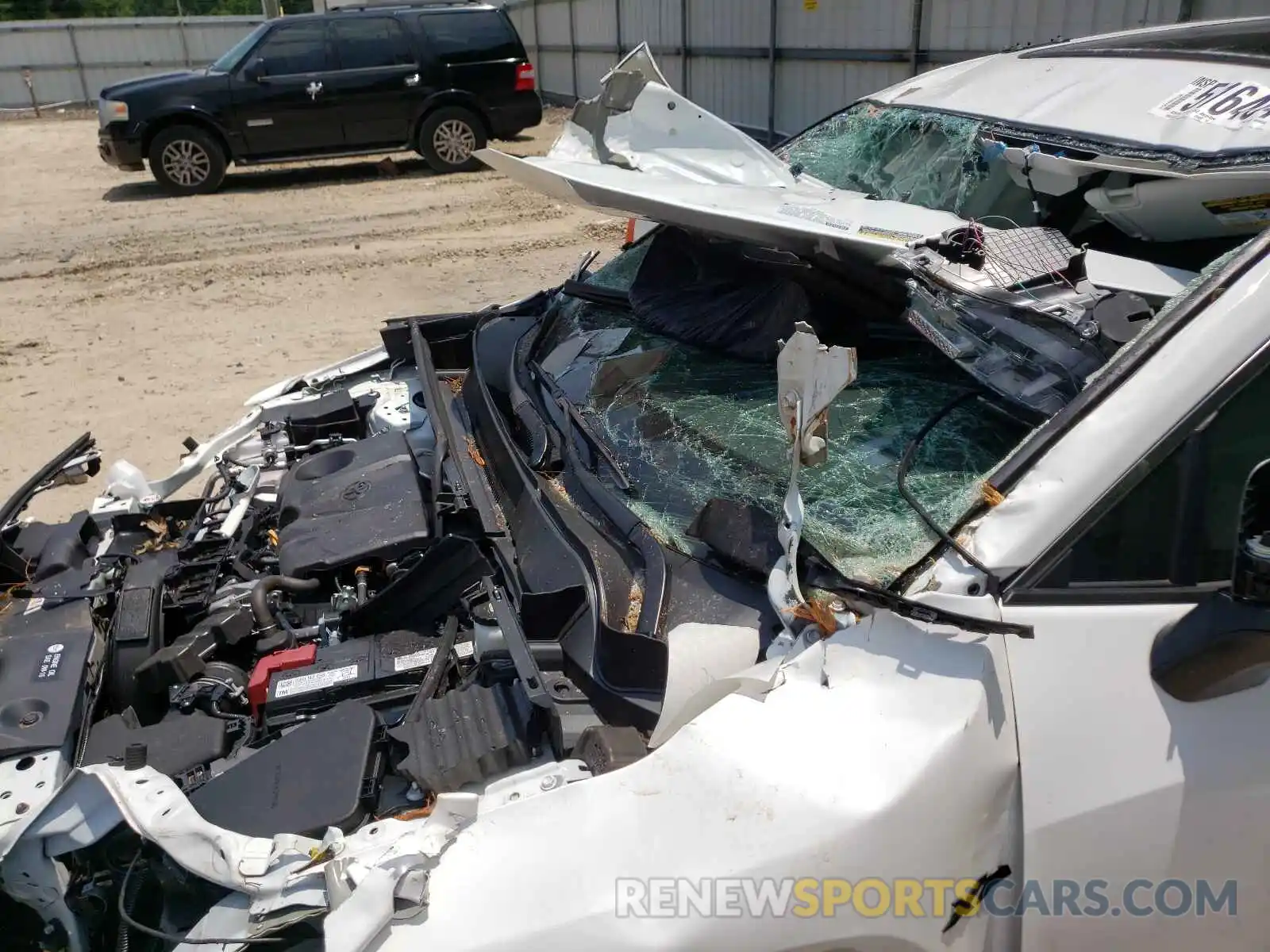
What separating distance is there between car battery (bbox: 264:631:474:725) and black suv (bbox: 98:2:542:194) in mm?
12204

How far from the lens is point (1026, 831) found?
1.46 meters

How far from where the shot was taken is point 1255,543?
1230 mm

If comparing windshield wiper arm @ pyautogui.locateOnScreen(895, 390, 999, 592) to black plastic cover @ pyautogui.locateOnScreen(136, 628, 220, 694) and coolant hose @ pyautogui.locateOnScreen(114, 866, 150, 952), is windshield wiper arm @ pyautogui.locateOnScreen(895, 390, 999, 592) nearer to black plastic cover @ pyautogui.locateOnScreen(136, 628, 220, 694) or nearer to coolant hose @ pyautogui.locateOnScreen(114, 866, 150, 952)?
coolant hose @ pyautogui.locateOnScreen(114, 866, 150, 952)

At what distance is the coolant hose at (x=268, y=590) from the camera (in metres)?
2.45

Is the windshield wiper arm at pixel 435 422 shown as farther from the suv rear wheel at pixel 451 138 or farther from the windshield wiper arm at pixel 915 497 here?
the suv rear wheel at pixel 451 138

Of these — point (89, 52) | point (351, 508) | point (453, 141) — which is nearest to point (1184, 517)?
point (351, 508)

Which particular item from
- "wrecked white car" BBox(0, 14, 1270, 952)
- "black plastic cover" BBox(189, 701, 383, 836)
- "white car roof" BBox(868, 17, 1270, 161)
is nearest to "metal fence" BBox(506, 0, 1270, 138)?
"white car roof" BBox(868, 17, 1270, 161)

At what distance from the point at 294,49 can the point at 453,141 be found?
2243 millimetres

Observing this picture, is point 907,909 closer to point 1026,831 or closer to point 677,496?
point 1026,831

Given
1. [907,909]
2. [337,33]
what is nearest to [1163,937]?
[907,909]

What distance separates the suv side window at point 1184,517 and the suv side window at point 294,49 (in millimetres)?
13278

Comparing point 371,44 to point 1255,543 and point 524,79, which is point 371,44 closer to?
point 524,79

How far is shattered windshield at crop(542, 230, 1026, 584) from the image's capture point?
1.86 metres

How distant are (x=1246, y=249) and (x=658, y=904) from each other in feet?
4.42
